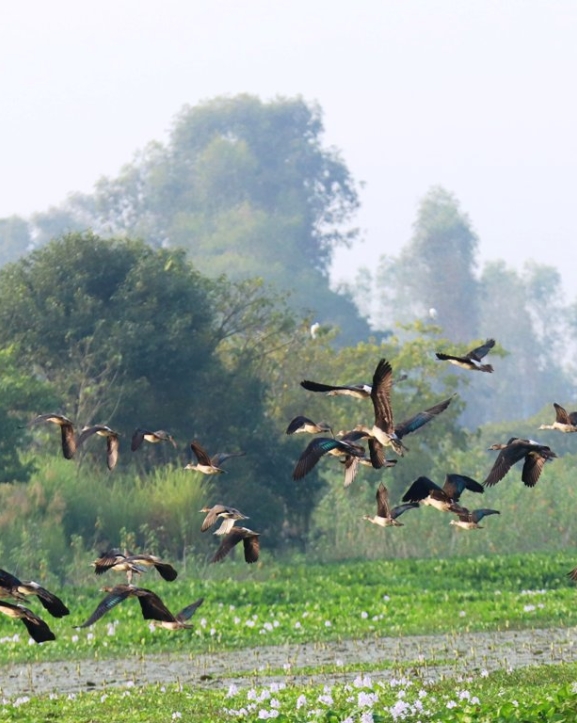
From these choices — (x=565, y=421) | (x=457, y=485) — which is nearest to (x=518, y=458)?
(x=565, y=421)

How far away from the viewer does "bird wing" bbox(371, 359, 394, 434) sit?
10352 millimetres

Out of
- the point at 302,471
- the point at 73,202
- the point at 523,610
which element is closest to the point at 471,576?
the point at 523,610

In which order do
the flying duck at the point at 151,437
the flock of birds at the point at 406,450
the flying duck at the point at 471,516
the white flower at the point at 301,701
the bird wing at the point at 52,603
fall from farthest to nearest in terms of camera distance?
1. the flying duck at the point at 471,516
2. the flying duck at the point at 151,437
3. the white flower at the point at 301,701
4. the flock of birds at the point at 406,450
5. the bird wing at the point at 52,603

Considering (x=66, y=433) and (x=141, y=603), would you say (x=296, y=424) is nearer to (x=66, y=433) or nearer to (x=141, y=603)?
(x=66, y=433)

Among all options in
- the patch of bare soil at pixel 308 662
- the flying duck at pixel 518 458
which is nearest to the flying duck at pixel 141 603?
the flying duck at pixel 518 458

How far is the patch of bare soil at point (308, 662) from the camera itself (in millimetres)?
16516

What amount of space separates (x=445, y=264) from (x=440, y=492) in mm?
107591

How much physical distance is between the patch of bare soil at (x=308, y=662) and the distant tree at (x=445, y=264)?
310ft

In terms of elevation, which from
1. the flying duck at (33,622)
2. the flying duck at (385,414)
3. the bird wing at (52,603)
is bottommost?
the flying duck at (33,622)

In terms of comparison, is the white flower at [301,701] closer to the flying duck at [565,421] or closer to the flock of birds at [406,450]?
the flock of birds at [406,450]

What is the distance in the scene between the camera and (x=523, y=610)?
22.0m

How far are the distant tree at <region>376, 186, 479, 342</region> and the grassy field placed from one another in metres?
86.7

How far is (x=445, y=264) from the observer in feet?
391

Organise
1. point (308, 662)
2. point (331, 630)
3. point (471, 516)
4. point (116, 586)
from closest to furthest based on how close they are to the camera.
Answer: point (116, 586), point (471, 516), point (308, 662), point (331, 630)
